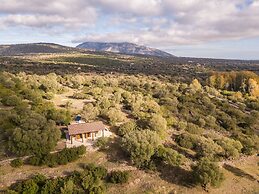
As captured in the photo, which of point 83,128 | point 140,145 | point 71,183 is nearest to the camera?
point 71,183

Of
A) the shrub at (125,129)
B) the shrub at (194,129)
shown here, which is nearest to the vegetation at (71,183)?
the shrub at (125,129)

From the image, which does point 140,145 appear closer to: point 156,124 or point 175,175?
point 175,175

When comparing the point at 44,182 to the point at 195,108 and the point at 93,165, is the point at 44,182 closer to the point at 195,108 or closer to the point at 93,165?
the point at 93,165

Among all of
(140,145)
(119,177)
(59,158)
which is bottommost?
(119,177)

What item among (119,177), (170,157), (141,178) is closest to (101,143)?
(119,177)

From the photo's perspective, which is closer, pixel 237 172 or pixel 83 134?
pixel 237 172

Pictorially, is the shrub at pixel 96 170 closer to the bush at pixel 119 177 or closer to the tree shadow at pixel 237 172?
the bush at pixel 119 177
